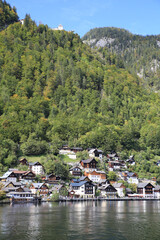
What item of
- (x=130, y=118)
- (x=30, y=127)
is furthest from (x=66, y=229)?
(x=130, y=118)

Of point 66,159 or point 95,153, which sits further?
point 95,153

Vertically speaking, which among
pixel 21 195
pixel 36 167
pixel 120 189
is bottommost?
pixel 21 195

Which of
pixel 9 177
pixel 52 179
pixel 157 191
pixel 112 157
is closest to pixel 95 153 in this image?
pixel 112 157

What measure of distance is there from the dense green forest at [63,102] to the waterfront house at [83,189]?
2477 cm

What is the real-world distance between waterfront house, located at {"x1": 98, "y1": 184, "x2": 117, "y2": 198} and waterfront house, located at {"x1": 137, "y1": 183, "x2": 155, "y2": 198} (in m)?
10.5

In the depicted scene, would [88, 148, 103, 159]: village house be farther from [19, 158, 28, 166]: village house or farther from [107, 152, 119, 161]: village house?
[19, 158, 28, 166]: village house

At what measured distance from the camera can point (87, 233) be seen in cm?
3597

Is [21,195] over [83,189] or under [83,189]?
under

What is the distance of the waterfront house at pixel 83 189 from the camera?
9356 centimetres

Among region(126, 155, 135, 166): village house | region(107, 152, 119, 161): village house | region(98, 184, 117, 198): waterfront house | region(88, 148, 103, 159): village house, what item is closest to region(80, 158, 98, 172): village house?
region(88, 148, 103, 159): village house

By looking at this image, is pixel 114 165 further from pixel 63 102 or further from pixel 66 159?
pixel 63 102

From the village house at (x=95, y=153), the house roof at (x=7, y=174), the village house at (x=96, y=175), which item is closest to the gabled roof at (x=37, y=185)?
the house roof at (x=7, y=174)

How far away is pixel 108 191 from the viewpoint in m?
97.1

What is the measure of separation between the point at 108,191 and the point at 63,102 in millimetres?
66173
